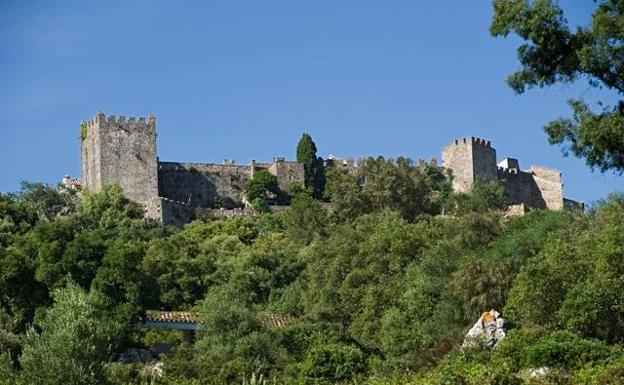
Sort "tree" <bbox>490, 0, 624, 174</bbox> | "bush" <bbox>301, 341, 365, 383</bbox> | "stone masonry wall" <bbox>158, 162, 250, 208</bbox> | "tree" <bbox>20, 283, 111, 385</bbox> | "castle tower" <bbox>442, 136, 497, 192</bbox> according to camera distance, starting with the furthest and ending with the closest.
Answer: "castle tower" <bbox>442, 136, 497, 192</bbox> < "stone masonry wall" <bbox>158, 162, 250, 208</bbox> < "bush" <bbox>301, 341, 365, 383</bbox> < "tree" <bbox>20, 283, 111, 385</bbox> < "tree" <bbox>490, 0, 624, 174</bbox>

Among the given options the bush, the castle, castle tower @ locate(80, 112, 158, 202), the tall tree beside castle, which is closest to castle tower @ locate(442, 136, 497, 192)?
the castle

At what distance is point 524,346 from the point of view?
93.9 ft

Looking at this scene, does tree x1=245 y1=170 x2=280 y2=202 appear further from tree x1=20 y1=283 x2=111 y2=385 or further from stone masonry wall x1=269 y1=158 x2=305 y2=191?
tree x1=20 y1=283 x2=111 y2=385

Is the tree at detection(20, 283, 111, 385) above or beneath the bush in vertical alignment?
above

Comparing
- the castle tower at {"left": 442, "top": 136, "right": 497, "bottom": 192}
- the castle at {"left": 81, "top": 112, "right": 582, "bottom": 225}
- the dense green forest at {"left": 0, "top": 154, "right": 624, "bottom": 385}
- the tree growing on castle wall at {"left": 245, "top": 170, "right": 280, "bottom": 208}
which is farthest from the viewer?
the castle tower at {"left": 442, "top": 136, "right": 497, "bottom": 192}

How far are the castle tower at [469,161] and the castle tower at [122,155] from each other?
603 inches

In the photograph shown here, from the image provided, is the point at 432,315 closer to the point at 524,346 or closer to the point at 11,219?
the point at 524,346

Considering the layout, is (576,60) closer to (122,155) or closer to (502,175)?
(122,155)

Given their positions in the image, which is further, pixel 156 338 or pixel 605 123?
pixel 156 338

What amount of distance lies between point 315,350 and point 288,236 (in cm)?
2499

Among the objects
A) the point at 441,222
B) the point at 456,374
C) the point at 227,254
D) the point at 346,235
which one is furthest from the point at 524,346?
the point at 227,254

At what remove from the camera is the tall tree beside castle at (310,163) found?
7425cm

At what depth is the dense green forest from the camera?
28641mm

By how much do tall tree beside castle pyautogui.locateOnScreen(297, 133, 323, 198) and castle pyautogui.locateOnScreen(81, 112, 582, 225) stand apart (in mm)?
563
